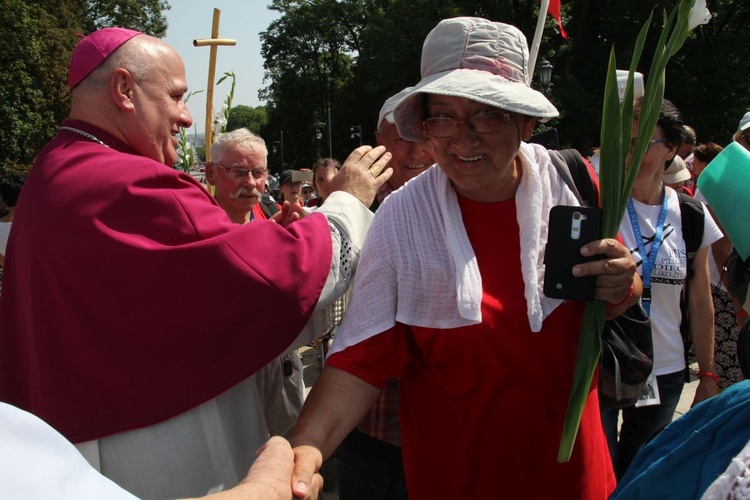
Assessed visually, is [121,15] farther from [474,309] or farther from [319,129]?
[474,309]

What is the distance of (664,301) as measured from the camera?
9.27ft

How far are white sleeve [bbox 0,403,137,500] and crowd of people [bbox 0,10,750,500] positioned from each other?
62 cm

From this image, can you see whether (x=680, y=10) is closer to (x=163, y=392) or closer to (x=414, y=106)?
(x=414, y=106)

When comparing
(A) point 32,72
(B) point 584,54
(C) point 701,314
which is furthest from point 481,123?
(B) point 584,54

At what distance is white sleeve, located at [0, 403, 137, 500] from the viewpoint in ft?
2.15

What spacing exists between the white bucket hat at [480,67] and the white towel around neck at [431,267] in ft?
0.71

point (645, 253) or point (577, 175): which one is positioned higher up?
point (577, 175)

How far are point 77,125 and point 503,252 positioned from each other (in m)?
1.20

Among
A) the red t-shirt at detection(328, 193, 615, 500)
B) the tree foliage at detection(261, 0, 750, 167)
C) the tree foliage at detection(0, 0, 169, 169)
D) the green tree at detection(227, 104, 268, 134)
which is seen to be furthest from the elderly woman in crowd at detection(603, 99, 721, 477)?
the green tree at detection(227, 104, 268, 134)

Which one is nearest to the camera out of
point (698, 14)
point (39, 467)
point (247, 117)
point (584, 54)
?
point (39, 467)

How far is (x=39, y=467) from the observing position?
2.22ft

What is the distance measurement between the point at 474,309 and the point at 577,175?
0.58 metres

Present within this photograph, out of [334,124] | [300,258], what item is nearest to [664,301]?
[300,258]

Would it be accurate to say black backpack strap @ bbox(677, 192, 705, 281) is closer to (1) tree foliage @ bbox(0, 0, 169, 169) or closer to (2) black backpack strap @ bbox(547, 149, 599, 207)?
(2) black backpack strap @ bbox(547, 149, 599, 207)
